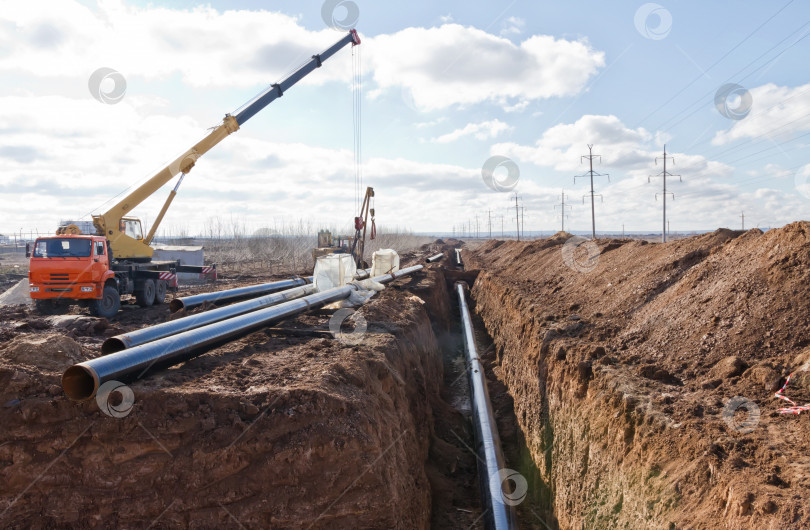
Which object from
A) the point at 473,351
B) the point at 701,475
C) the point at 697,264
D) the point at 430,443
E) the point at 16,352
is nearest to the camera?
the point at 701,475

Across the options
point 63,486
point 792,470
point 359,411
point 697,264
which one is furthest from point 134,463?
point 697,264

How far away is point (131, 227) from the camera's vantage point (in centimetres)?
1677

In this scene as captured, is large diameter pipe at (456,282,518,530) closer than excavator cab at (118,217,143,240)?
Yes

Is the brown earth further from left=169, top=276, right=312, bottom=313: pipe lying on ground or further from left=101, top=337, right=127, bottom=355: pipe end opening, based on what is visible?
left=169, top=276, right=312, bottom=313: pipe lying on ground

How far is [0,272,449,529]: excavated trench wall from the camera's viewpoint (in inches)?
164

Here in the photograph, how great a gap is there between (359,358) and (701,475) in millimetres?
4050

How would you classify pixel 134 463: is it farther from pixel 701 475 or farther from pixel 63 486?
pixel 701 475

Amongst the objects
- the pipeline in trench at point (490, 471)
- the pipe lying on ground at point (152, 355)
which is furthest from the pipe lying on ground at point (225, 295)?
the pipeline in trench at point (490, 471)

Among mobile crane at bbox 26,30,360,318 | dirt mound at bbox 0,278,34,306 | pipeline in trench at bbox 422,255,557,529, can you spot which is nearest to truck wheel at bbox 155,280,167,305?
mobile crane at bbox 26,30,360,318

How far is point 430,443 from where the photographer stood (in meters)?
8.48

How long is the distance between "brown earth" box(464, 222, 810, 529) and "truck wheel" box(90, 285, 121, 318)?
1140 cm

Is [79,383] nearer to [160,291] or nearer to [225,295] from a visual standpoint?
[225,295]

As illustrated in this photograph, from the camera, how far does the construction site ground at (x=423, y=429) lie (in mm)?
4148

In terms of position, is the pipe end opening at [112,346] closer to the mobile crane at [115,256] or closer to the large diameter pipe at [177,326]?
the large diameter pipe at [177,326]
